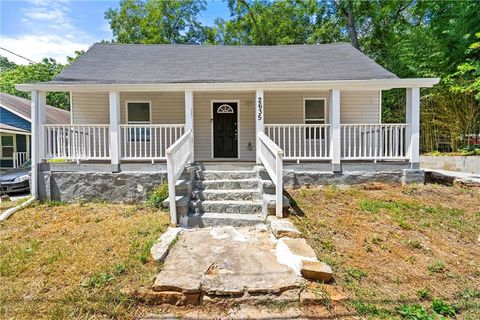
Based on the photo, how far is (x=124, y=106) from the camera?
28.4ft

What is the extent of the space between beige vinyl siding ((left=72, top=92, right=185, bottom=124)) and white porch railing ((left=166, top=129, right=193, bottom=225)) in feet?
8.58

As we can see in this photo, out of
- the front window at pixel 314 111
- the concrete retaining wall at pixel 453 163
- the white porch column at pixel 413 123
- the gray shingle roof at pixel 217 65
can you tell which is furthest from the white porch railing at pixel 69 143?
the concrete retaining wall at pixel 453 163

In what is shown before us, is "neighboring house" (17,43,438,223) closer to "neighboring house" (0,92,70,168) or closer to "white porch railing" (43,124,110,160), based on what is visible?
"white porch railing" (43,124,110,160)

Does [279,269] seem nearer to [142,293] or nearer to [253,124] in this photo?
[142,293]

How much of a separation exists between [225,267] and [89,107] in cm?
763

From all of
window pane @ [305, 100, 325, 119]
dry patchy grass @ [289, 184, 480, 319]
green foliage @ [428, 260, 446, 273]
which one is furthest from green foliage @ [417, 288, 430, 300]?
window pane @ [305, 100, 325, 119]

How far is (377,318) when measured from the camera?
8.46 feet

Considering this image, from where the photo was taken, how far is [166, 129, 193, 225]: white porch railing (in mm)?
4625

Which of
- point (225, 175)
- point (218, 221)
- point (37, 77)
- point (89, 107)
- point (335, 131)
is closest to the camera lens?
point (218, 221)

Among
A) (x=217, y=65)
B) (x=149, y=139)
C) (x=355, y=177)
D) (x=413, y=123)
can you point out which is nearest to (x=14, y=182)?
(x=149, y=139)

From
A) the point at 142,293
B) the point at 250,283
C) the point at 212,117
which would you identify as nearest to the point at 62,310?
the point at 142,293

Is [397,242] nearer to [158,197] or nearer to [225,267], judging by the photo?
[225,267]

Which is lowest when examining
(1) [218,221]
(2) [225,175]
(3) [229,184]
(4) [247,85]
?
(1) [218,221]

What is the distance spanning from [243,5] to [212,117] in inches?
638
